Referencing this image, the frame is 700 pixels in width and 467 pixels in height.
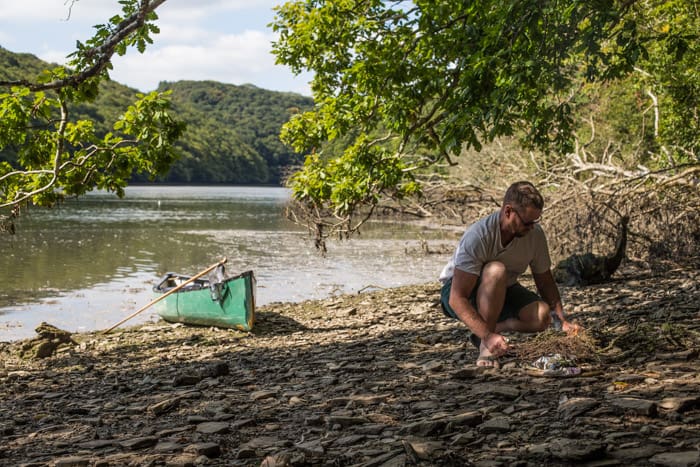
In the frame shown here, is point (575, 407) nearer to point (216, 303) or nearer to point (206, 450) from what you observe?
point (206, 450)

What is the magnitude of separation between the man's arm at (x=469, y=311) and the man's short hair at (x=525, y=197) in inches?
26.4

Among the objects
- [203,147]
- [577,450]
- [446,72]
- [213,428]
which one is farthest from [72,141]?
[203,147]

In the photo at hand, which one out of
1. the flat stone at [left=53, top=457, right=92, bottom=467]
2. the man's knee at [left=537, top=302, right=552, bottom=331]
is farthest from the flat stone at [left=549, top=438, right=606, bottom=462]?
the flat stone at [left=53, top=457, right=92, bottom=467]

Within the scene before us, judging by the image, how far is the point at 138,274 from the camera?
24.1m

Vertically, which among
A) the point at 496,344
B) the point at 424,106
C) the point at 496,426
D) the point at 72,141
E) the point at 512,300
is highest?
the point at 424,106

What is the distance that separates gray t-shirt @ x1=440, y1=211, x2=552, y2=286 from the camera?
5.58m

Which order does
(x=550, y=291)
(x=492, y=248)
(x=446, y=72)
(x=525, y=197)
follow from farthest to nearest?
1. (x=446, y=72)
2. (x=550, y=291)
3. (x=492, y=248)
4. (x=525, y=197)

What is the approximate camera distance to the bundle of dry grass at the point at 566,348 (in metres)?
5.59

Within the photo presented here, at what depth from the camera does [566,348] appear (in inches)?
221

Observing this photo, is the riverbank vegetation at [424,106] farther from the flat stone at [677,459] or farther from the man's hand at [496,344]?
the flat stone at [677,459]

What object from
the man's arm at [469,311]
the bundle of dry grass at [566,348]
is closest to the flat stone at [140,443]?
the man's arm at [469,311]

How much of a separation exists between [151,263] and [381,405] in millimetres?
23212

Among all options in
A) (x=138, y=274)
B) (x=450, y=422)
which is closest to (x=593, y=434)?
(x=450, y=422)

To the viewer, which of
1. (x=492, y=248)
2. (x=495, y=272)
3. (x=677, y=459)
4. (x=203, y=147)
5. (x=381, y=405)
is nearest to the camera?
(x=677, y=459)
